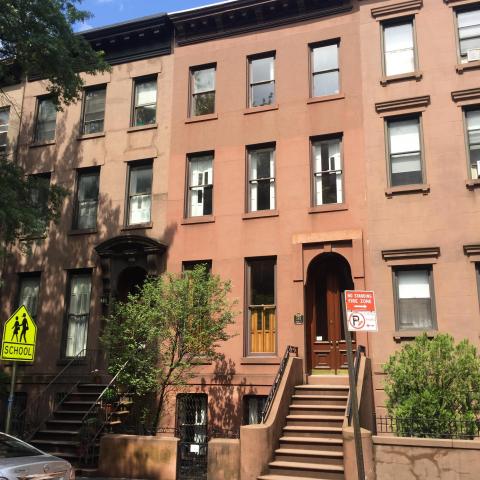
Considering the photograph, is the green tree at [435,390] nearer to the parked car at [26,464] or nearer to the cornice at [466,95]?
the parked car at [26,464]

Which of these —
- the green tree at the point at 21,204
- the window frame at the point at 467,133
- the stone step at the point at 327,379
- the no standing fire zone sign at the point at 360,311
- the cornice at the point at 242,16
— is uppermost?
the cornice at the point at 242,16

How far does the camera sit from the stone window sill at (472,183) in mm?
14133

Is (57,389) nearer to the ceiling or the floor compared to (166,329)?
nearer to the floor

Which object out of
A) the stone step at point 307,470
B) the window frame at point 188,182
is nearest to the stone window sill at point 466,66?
the window frame at point 188,182

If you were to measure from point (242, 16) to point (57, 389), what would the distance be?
41.7 ft

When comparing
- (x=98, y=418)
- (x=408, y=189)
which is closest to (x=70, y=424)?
(x=98, y=418)

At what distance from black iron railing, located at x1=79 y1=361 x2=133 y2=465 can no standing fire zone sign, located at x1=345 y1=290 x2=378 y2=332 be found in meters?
7.04

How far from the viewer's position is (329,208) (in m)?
15.4

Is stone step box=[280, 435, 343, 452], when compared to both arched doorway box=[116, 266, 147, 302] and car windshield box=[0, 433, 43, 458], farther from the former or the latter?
arched doorway box=[116, 266, 147, 302]

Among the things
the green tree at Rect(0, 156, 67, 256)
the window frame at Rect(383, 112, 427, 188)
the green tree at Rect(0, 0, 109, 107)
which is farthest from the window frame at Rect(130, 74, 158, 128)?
the window frame at Rect(383, 112, 427, 188)

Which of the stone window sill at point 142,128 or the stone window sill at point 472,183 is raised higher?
the stone window sill at point 142,128

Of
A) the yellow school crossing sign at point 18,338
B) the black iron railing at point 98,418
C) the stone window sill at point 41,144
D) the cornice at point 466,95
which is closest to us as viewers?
the yellow school crossing sign at point 18,338

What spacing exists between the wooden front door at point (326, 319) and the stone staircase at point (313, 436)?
3.30ft

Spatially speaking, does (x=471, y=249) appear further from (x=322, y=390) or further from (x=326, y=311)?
(x=322, y=390)
